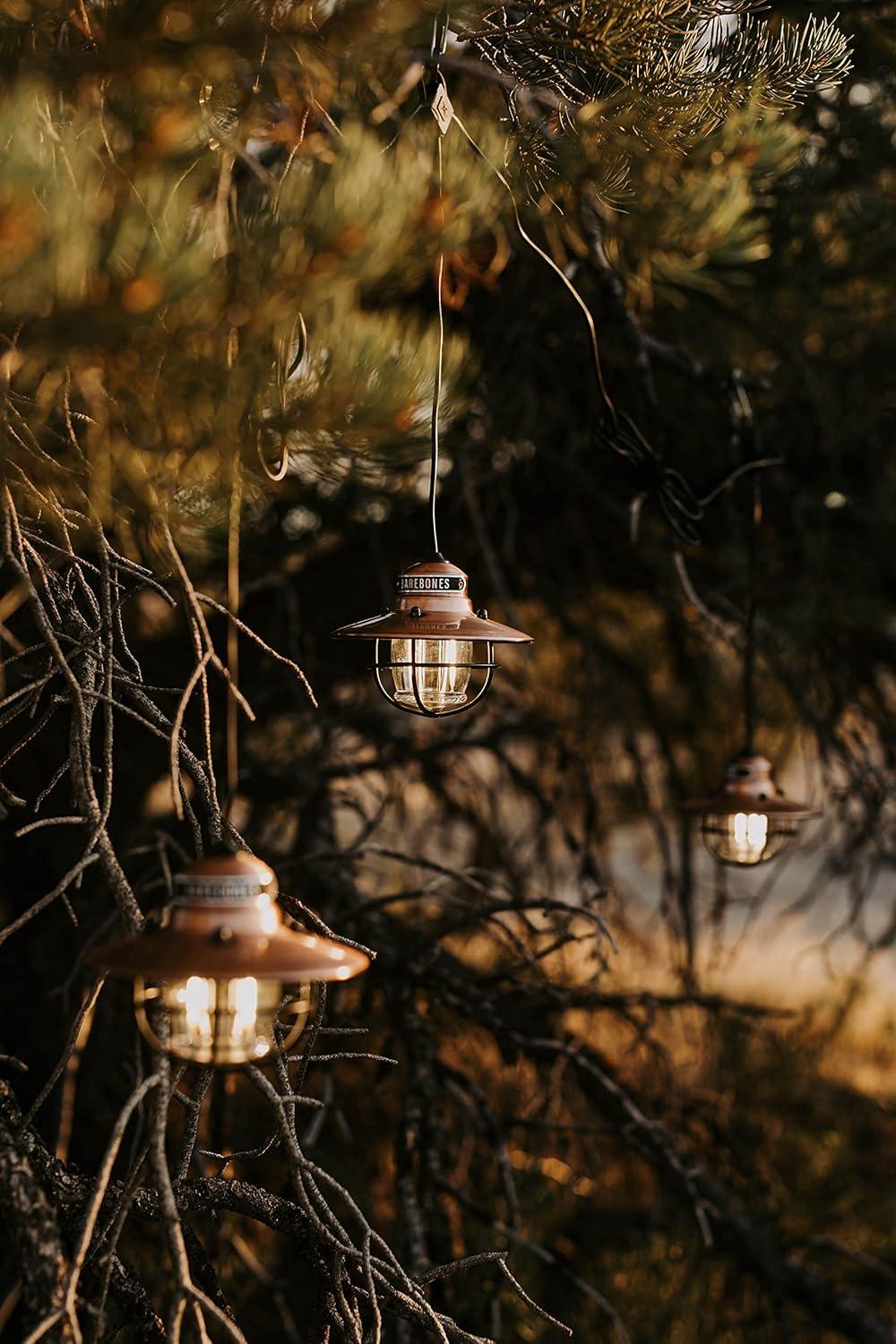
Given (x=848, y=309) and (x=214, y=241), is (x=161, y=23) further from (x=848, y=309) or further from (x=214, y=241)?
(x=848, y=309)

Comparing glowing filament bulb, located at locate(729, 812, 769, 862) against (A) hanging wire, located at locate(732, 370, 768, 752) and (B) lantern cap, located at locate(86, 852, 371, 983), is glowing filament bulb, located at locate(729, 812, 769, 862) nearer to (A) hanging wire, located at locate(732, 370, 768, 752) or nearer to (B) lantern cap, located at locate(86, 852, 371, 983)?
(A) hanging wire, located at locate(732, 370, 768, 752)

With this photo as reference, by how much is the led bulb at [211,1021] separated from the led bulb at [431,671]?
513 millimetres

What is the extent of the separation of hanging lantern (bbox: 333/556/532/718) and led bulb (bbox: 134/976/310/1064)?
1.48 ft

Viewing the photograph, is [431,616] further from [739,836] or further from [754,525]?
[754,525]

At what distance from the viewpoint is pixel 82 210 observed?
0.80 metres

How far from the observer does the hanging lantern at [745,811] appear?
2.28 metres

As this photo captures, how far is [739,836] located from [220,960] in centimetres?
153

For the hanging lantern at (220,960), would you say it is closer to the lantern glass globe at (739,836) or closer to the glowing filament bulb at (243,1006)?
the glowing filament bulb at (243,1006)

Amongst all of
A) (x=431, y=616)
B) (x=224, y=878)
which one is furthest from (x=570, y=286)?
(x=224, y=878)

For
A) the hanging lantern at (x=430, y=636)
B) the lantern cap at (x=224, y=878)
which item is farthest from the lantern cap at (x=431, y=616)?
the lantern cap at (x=224, y=878)

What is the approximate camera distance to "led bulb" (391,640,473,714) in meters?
1.55

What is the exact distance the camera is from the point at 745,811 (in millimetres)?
2264

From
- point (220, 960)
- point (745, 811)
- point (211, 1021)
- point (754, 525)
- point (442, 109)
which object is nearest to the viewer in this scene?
point (220, 960)

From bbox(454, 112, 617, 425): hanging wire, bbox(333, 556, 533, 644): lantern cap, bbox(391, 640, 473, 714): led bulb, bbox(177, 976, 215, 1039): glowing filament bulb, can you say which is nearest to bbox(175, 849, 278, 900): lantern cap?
bbox(177, 976, 215, 1039): glowing filament bulb
